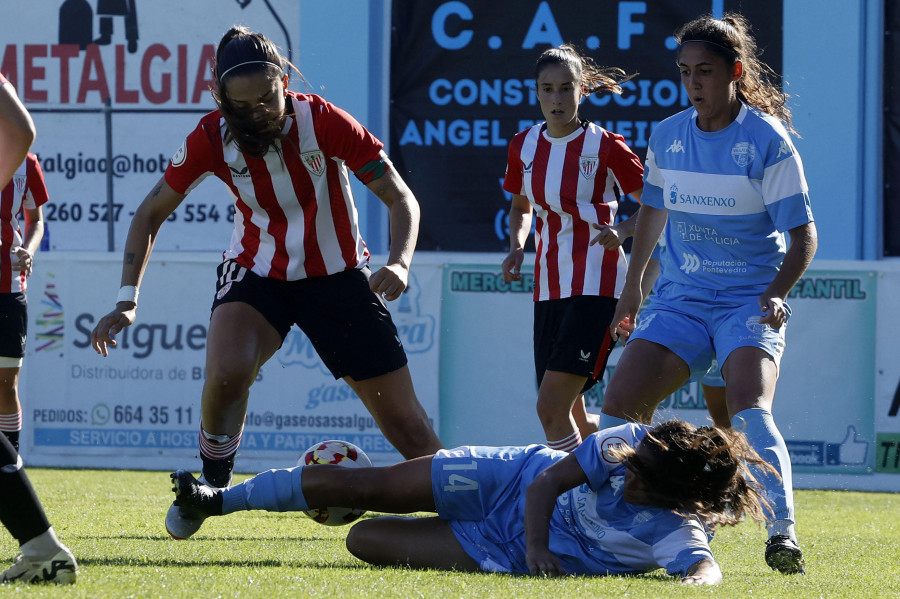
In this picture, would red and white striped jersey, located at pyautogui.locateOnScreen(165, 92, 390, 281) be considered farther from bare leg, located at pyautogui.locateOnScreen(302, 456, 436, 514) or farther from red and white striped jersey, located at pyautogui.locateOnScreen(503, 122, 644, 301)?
red and white striped jersey, located at pyautogui.locateOnScreen(503, 122, 644, 301)

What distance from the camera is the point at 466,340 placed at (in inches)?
378

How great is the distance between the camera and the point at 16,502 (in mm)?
3414

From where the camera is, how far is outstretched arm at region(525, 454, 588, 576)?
157 inches

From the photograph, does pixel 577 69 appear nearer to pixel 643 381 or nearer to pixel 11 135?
pixel 643 381

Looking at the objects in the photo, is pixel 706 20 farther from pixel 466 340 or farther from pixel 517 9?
pixel 517 9

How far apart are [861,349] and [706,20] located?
502 cm

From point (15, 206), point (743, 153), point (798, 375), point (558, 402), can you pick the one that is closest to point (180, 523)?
point (558, 402)

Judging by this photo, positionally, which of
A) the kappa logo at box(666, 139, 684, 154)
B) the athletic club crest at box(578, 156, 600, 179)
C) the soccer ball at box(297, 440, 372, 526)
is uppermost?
the athletic club crest at box(578, 156, 600, 179)

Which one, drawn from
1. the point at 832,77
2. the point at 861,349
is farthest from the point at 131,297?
the point at 832,77

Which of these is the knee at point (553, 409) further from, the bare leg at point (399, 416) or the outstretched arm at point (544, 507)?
the outstretched arm at point (544, 507)

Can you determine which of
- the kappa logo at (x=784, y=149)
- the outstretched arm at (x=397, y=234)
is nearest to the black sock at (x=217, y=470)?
the outstretched arm at (x=397, y=234)

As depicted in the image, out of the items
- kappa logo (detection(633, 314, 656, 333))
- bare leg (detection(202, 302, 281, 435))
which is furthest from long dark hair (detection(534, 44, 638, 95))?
bare leg (detection(202, 302, 281, 435))

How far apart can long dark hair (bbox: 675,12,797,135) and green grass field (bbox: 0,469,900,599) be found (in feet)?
5.63

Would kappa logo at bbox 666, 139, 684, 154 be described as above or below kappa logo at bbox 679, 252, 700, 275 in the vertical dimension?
above
